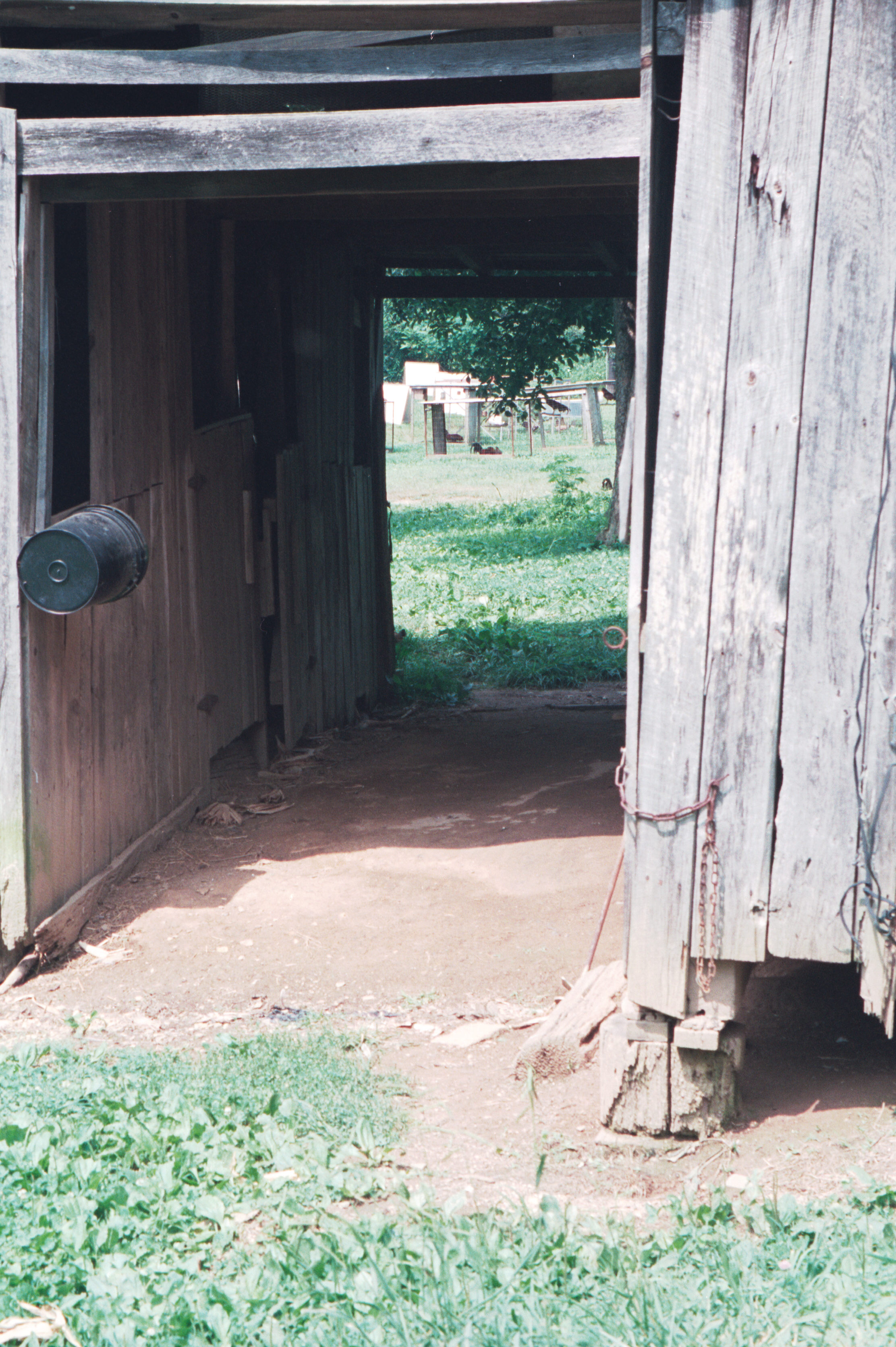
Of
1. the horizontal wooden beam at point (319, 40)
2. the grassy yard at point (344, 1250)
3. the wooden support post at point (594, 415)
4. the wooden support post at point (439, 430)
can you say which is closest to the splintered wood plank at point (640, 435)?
the grassy yard at point (344, 1250)

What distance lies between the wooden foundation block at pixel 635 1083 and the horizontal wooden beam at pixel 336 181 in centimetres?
267

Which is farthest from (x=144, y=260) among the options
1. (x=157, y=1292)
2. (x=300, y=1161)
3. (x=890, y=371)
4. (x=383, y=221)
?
(x=157, y=1292)

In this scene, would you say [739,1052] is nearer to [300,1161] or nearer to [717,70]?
[300,1161]

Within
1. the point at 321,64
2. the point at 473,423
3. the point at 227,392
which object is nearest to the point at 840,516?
the point at 321,64

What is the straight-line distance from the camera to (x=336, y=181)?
14.3ft

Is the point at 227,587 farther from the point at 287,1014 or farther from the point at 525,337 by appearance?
the point at 525,337

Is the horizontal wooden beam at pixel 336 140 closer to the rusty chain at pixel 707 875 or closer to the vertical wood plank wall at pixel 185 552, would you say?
the vertical wood plank wall at pixel 185 552

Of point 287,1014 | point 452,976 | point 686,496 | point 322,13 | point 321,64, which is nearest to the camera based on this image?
point 686,496

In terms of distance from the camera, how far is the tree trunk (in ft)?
48.6

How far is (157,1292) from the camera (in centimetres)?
268

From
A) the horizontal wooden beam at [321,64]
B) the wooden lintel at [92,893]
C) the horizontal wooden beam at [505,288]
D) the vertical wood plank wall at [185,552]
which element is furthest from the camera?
the horizontal wooden beam at [505,288]

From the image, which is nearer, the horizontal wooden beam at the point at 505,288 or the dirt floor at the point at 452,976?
the dirt floor at the point at 452,976

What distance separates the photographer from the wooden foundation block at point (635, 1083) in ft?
11.5

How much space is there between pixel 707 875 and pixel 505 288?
7.66m
